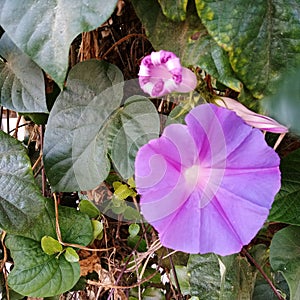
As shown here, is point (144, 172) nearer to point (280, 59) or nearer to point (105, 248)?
point (280, 59)

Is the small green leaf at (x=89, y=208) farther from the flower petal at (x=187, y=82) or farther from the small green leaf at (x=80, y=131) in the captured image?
the flower petal at (x=187, y=82)

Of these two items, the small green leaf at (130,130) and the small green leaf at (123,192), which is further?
the small green leaf at (123,192)

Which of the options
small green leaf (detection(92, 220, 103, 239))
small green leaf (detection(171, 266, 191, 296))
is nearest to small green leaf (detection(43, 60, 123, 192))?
small green leaf (detection(92, 220, 103, 239))

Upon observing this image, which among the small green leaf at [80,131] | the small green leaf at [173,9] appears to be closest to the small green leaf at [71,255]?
the small green leaf at [80,131]

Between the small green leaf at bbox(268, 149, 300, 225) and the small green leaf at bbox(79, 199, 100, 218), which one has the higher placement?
the small green leaf at bbox(268, 149, 300, 225)

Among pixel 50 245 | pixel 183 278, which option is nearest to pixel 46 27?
pixel 50 245

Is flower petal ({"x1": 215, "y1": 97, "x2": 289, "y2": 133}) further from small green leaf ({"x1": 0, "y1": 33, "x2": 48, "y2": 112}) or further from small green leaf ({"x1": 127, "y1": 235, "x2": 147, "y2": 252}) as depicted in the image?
small green leaf ({"x1": 127, "y1": 235, "x2": 147, "y2": 252})

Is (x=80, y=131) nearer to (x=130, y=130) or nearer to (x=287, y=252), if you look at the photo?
(x=130, y=130)
